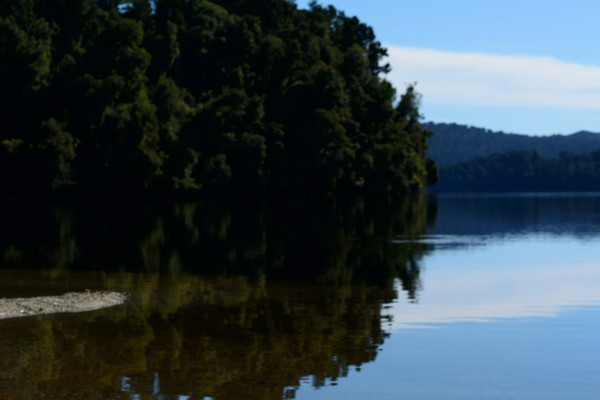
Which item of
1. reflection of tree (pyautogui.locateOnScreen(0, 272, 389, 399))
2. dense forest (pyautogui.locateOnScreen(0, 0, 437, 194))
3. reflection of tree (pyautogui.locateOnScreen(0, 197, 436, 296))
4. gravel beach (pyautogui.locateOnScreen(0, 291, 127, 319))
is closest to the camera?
reflection of tree (pyautogui.locateOnScreen(0, 272, 389, 399))

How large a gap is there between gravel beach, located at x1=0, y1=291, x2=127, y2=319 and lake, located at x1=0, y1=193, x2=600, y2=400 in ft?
1.52

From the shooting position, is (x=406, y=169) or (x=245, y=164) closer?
(x=245, y=164)

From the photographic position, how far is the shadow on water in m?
10.5

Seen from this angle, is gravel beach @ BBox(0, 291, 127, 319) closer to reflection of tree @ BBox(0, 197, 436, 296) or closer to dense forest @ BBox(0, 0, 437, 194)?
reflection of tree @ BBox(0, 197, 436, 296)

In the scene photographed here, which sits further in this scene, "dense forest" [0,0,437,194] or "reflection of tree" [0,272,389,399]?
"dense forest" [0,0,437,194]

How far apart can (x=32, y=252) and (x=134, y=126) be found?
50651 millimetres

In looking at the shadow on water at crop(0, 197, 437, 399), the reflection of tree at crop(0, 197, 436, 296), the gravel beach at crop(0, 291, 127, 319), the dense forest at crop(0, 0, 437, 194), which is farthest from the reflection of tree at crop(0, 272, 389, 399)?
the dense forest at crop(0, 0, 437, 194)

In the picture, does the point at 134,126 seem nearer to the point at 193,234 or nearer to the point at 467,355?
the point at 193,234

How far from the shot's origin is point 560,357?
12.3m

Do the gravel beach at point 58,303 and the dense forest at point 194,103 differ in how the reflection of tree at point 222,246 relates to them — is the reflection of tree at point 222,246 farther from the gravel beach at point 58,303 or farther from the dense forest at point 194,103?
the dense forest at point 194,103

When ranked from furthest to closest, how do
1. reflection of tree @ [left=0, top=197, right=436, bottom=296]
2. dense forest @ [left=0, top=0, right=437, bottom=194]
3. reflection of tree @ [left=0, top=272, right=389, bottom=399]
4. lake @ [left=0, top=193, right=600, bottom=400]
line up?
dense forest @ [left=0, top=0, right=437, bottom=194]
reflection of tree @ [left=0, top=197, right=436, bottom=296]
lake @ [left=0, top=193, right=600, bottom=400]
reflection of tree @ [left=0, top=272, right=389, bottom=399]

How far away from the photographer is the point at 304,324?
14.5 meters

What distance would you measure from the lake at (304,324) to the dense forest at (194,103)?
46.2 m

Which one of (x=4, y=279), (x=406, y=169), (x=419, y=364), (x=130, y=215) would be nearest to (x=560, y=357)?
(x=419, y=364)
